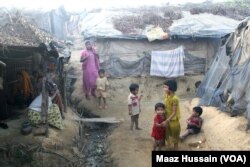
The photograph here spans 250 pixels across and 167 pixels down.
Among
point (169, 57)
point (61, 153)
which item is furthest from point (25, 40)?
point (169, 57)

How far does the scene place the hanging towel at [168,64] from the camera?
50.0 feet

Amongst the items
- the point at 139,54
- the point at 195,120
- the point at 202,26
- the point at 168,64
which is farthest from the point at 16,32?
the point at 202,26

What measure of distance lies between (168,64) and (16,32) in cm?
753

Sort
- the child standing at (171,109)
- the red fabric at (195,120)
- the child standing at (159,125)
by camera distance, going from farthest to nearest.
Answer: the red fabric at (195,120), the child standing at (159,125), the child standing at (171,109)

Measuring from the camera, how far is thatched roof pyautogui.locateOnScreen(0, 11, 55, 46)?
862cm

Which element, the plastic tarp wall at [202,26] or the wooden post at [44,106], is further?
the plastic tarp wall at [202,26]

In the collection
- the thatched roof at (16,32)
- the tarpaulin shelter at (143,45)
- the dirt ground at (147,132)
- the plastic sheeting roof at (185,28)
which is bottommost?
the dirt ground at (147,132)

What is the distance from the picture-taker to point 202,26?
15484 millimetres

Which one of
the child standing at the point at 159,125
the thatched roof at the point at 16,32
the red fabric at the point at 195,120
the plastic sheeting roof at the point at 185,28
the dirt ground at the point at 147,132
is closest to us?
the child standing at the point at 159,125

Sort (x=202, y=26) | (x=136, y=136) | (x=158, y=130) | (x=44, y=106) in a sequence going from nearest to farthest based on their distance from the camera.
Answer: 1. (x=158, y=130)
2. (x=44, y=106)
3. (x=136, y=136)
4. (x=202, y=26)

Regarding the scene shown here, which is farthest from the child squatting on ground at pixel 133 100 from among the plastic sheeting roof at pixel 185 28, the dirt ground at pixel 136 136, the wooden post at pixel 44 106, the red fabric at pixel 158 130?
the plastic sheeting roof at pixel 185 28

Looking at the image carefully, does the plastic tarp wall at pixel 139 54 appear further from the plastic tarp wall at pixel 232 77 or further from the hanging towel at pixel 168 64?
the plastic tarp wall at pixel 232 77

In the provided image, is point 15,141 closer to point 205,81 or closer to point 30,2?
point 205,81

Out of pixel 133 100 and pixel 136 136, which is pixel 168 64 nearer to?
pixel 133 100
